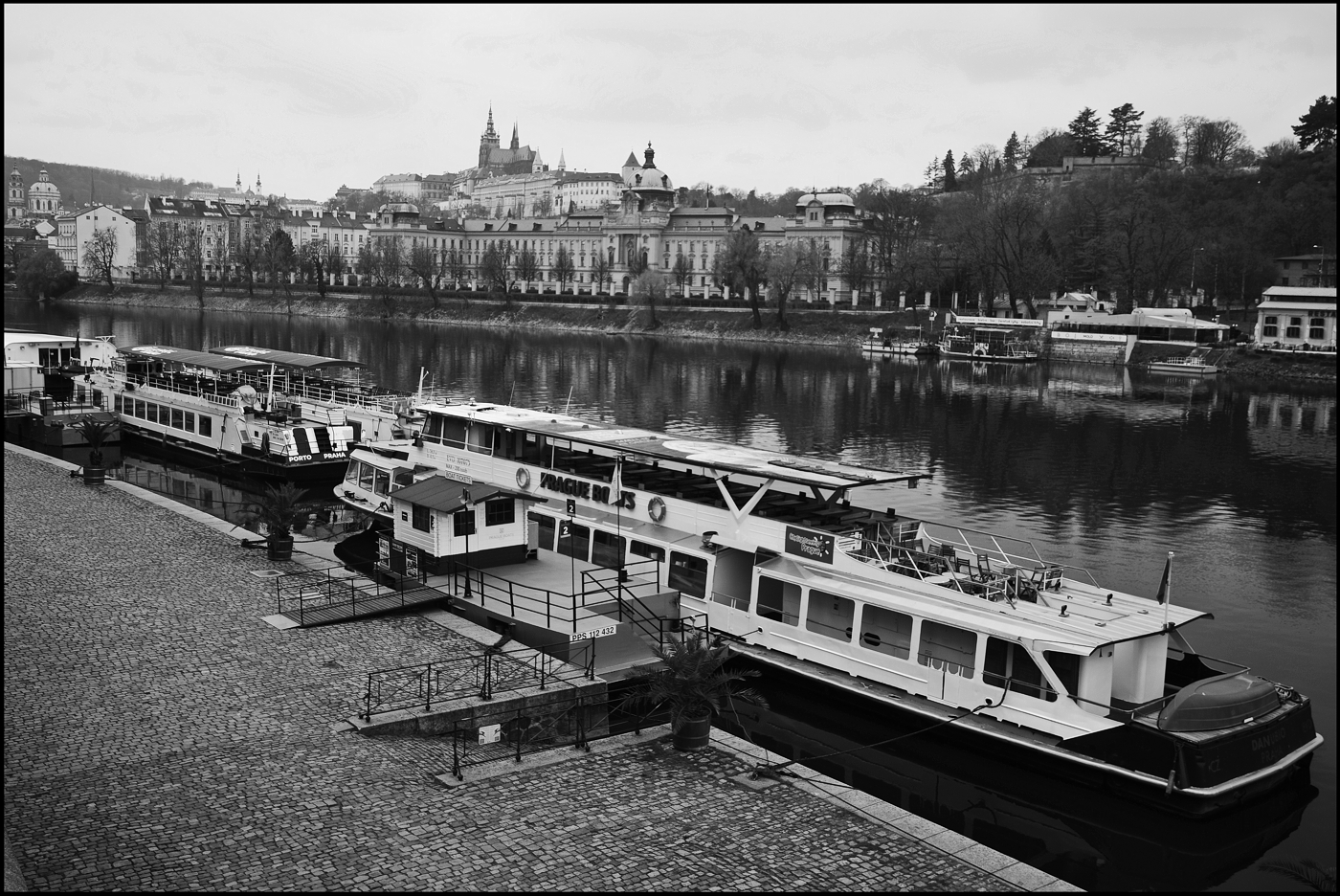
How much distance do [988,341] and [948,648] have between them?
96.0 m

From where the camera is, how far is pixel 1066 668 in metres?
19.2

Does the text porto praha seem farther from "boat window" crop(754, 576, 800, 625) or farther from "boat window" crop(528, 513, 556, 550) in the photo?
"boat window" crop(754, 576, 800, 625)

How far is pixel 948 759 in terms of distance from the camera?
19.9 meters

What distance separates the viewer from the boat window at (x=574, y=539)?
92.5 ft

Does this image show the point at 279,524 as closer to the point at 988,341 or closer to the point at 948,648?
the point at 948,648

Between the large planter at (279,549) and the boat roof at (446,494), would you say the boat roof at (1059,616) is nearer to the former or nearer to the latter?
the boat roof at (446,494)

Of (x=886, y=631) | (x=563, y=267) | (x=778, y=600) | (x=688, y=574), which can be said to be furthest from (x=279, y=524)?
(x=563, y=267)

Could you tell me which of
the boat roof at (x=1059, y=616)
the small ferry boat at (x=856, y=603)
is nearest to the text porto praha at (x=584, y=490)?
the small ferry boat at (x=856, y=603)

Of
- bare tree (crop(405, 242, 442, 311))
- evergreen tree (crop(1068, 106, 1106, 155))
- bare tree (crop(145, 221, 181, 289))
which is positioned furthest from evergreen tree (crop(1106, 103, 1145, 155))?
bare tree (crop(145, 221, 181, 289))

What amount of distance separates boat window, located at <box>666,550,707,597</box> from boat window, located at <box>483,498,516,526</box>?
377cm

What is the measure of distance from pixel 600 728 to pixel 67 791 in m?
8.00

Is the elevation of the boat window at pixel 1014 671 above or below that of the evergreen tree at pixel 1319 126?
below

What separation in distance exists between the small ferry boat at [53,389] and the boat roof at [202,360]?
9.24 ft

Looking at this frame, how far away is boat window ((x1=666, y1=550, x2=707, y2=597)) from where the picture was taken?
82.6 feet
